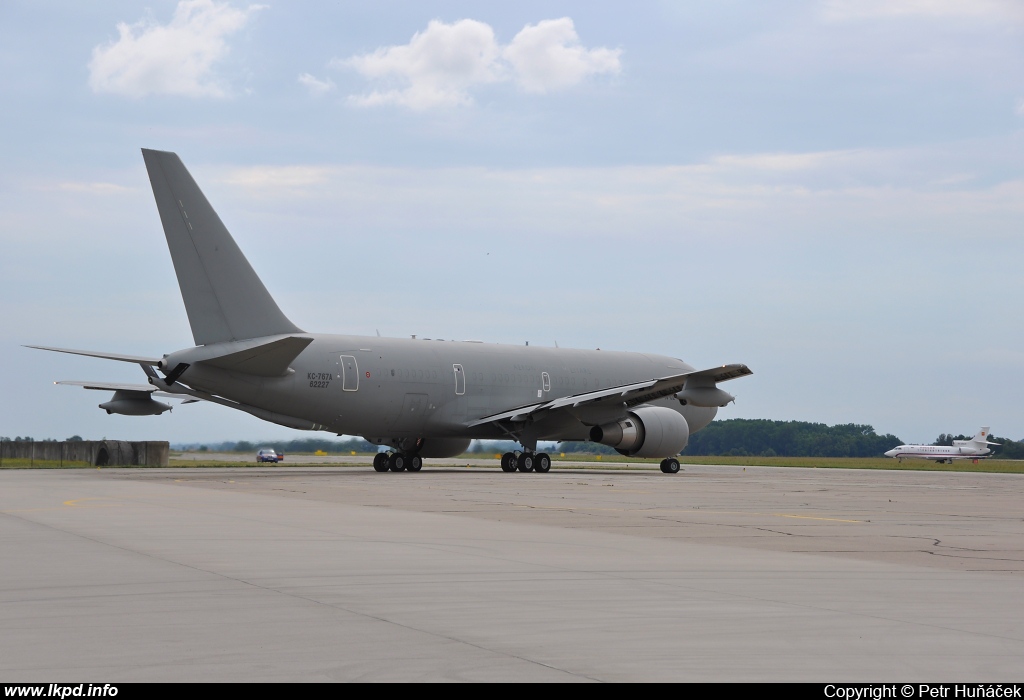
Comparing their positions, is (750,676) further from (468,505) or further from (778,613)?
(468,505)

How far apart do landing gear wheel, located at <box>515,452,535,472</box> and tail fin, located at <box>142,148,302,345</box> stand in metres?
10.3

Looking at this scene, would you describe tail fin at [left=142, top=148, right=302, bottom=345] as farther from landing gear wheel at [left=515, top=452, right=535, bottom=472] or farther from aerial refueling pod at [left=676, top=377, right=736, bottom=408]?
aerial refueling pod at [left=676, top=377, right=736, bottom=408]

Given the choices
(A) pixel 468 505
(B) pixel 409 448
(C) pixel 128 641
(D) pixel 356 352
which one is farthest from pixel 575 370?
(C) pixel 128 641

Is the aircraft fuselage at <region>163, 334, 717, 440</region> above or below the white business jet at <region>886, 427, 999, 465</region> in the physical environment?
above

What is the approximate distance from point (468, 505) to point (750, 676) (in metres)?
13.2

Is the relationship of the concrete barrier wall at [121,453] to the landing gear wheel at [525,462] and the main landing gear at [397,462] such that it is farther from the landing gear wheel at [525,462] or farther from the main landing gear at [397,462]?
the landing gear wheel at [525,462]

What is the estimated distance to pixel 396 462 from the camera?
36.6 m

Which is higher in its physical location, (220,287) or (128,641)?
(220,287)

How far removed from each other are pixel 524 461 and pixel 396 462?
14.0 ft

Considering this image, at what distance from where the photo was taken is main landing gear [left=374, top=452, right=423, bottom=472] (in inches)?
1437

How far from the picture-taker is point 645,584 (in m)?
8.68

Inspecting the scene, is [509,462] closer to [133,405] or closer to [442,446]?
[442,446]

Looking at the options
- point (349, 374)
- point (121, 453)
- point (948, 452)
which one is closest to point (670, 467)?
point (349, 374)

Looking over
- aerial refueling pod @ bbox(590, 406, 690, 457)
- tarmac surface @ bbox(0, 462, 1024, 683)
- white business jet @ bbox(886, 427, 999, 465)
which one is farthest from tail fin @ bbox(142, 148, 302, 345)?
white business jet @ bbox(886, 427, 999, 465)
